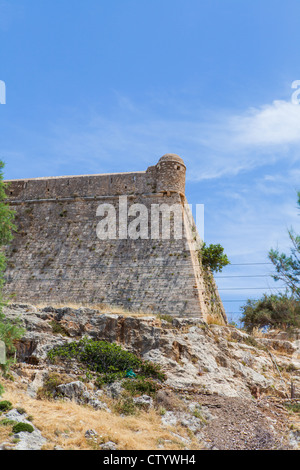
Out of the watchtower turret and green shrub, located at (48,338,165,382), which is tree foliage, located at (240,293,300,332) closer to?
the watchtower turret

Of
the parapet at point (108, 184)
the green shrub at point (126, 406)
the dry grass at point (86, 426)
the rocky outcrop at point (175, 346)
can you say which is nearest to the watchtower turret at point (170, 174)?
the parapet at point (108, 184)

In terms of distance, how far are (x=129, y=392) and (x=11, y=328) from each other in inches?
183

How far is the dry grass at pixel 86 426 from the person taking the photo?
12.7 meters

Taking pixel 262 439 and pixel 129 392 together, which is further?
pixel 129 392

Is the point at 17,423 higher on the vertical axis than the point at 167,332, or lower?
Result: lower

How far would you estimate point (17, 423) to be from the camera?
12891mm

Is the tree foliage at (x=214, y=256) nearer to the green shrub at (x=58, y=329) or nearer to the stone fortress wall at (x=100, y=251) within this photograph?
the stone fortress wall at (x=100, y=251)

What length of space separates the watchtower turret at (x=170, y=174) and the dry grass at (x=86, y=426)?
12884 millimetres

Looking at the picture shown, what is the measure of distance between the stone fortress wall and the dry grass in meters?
7.68

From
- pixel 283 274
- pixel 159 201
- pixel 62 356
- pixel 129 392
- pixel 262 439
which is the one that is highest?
pixel 159 201

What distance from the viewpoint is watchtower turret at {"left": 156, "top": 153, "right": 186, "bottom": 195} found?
25.0 meters

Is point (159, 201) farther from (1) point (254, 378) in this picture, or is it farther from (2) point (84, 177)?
(1) point (254, 378)

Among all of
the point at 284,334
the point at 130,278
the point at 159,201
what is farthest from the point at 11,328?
the point at 284,334

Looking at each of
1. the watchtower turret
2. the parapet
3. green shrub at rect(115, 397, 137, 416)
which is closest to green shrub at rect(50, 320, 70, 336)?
green shrub at rect(115, 397, 137, 416)
